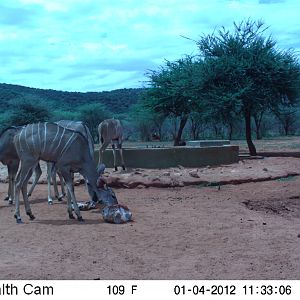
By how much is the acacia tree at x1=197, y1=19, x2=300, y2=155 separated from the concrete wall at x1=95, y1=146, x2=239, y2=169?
4.63 m

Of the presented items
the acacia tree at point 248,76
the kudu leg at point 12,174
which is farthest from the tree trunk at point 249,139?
the kudu leg at point 12,174

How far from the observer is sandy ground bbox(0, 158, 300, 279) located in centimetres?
610

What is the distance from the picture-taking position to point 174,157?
1616 cm

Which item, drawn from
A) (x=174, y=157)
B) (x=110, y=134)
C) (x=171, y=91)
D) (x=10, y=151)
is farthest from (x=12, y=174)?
(x=171, y=91)

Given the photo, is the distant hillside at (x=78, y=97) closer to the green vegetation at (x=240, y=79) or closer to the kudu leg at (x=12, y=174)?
the green vegetation at (x=240, y=79)

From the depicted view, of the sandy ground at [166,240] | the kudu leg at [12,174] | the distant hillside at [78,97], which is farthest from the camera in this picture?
the distant hillside at [78,97]

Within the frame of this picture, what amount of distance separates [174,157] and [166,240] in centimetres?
847

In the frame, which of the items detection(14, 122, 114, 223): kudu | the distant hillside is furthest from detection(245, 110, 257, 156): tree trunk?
the distant hillside

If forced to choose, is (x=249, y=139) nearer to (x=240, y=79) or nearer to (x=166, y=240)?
(x=240, y=79)

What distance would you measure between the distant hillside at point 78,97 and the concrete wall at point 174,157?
4101 centimetres

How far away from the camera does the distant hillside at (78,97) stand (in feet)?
190

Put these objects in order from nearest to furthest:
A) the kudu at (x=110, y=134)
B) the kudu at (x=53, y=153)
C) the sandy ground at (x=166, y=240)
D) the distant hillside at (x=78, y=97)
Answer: the sandy ground at (x=166, y=240)
the kudu at (x=53, y=153)
the kudu at (x=110, y=134)
the distant hillside at (x=78, y=97)
